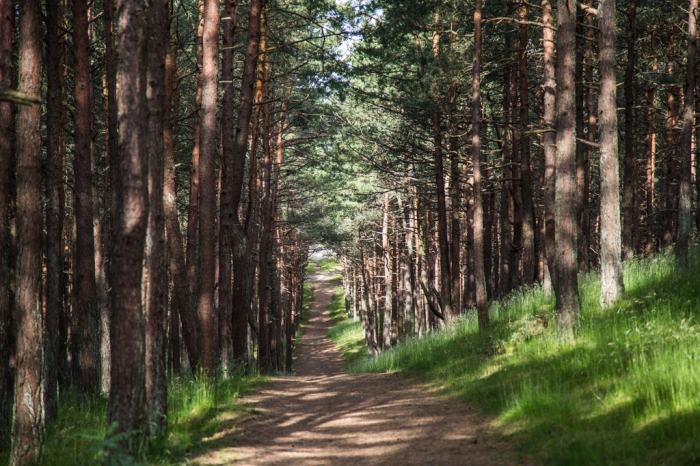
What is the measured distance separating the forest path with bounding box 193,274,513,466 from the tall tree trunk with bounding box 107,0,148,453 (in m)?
0.95

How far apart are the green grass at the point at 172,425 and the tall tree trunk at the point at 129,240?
46 centimetres

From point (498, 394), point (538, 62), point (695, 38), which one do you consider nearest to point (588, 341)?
point (498, 394)

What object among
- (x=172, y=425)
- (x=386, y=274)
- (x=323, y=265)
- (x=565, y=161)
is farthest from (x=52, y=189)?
(x=323, y=265)

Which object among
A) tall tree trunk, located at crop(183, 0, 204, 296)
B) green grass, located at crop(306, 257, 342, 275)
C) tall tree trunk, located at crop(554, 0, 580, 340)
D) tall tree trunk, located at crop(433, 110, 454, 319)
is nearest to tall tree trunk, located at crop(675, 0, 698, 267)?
tall tree trunk, located at crop(554, 0, 580, 340)

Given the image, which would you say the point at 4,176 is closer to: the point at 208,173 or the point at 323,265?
the point at 208,173

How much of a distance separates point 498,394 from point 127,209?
558 cm

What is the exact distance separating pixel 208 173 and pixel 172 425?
5222 mm

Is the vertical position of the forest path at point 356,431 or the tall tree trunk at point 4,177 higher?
the tall tree trunk at point 4,177

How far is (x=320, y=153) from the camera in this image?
27969 millimetres

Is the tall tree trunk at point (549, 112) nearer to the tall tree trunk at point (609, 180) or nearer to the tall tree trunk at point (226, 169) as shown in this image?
the tall tree trunk at point (609, 180)

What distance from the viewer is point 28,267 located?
840cm

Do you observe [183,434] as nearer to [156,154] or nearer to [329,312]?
[156,154]

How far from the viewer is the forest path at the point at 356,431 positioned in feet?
21.6

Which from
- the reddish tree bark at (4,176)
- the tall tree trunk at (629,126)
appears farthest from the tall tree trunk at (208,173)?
the tall tree trunk at (629,126)
